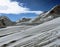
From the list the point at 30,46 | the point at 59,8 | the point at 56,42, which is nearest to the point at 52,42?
the point at 56,42

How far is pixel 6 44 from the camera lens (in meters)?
4.01

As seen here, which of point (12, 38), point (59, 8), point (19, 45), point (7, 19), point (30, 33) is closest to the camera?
point (19, 45)

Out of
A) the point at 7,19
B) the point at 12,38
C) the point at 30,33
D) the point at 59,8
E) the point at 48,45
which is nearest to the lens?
the point at 48,45

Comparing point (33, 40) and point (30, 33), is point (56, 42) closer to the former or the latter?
point (33, 40)

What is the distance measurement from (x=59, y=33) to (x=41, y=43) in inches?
21.0

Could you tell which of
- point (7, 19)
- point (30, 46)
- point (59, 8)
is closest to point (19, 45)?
point (30, 46)

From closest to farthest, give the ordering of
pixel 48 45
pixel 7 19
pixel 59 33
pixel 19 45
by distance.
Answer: pixel 48 45, pixel 19 45, pixel 59 33, pixel 7 19

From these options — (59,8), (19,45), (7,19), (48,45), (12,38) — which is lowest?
(48,45)

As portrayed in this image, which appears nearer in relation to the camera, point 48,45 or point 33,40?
point 48,45

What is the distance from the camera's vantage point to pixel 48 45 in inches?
141

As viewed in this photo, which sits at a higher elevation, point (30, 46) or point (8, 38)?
point (8, 38)

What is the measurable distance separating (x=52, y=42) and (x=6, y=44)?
2.82 feet

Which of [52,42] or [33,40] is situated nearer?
[52,42]

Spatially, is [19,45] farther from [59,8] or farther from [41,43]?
[59,8]
